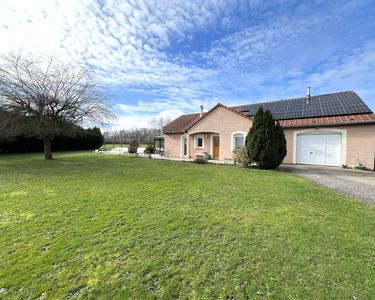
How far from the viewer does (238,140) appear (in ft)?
53.4

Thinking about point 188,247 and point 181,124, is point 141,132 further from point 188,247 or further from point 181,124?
point 188,247

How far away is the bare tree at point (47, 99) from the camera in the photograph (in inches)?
578

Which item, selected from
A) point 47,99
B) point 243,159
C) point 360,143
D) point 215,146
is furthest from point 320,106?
point 47,99

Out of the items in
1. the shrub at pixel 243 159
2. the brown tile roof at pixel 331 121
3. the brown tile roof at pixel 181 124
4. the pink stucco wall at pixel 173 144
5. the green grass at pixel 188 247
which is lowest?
the green grass at pixel 188 247

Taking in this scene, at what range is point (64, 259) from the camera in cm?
310

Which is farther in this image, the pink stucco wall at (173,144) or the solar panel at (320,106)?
the pink stucco wall at (173,144)

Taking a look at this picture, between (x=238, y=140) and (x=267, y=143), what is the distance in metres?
4.99

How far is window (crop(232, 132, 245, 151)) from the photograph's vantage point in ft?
52.5

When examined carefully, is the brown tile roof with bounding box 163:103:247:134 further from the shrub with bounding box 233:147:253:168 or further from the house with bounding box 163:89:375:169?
the shrub with bounding box 233:147:253:168

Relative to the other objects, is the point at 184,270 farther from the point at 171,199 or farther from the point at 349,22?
the point at 349,22

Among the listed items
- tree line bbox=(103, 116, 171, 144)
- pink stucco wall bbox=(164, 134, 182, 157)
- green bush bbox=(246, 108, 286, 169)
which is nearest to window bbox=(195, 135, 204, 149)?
pink stucco wall bbox=(164, 134, 182, 157)

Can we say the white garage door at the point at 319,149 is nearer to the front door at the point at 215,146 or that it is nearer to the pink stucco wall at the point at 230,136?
the pink stucco wall at the point at 230,136

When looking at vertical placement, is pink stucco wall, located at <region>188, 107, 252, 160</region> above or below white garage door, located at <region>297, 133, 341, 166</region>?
above

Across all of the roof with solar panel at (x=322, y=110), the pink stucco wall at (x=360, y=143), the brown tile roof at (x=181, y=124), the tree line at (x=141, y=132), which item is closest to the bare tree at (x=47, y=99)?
the brown tile roof at (x=181, y=124)
